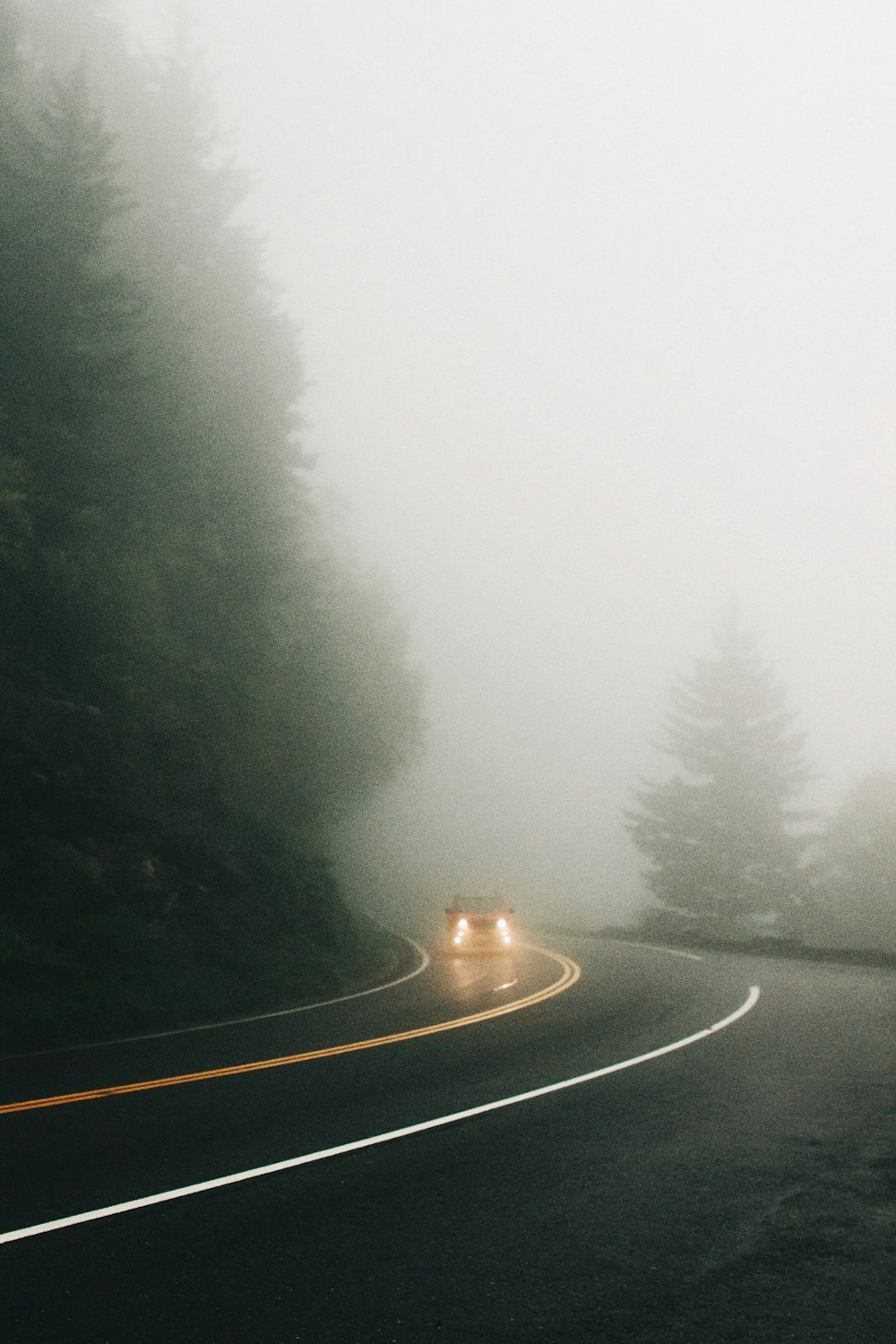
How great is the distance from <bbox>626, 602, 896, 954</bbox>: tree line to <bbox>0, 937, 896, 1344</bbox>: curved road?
90.0ft

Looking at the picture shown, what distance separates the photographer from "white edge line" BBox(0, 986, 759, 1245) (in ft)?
16.5

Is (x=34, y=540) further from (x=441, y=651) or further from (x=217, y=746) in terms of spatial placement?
(x=441, y=651)

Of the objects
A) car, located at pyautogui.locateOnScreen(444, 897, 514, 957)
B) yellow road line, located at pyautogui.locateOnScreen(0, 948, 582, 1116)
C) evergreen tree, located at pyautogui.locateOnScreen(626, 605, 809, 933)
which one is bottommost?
car, located at pyautogui.locateOnScreen(444, 897, 514, 957)

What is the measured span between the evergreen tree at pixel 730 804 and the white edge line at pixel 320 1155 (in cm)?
2864

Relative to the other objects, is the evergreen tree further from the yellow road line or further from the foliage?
the yellow road line

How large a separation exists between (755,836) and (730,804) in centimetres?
168

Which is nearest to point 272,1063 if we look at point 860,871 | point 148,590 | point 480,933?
point 148,590

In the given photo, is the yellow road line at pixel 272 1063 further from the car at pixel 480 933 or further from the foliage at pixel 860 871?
the foliage at pixel 860 871

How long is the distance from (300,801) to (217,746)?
7.08 m

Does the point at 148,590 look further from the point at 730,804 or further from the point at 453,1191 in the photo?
the point at 730,804

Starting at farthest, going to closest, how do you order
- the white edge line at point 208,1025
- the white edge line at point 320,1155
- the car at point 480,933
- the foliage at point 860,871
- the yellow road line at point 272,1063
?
the foliage at point 860,871
the car at point 480,933
the white edge line at point 208,1025
the yellow road line at point 272,1063
the white edge line at point 320,1155

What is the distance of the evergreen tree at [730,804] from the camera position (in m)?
37.6

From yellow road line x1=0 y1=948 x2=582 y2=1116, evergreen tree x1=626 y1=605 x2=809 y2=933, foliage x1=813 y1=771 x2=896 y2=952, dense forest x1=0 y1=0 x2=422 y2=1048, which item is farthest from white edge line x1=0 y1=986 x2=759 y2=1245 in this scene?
foliage x1=813 y1=771 x2=896 y2=952

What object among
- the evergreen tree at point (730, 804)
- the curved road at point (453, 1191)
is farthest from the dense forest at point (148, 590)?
the evergreen tree at point (730, 804)
